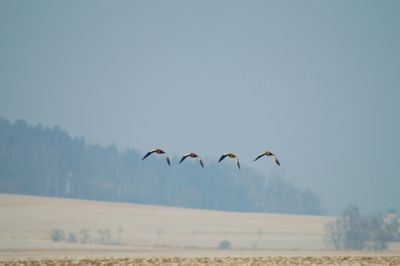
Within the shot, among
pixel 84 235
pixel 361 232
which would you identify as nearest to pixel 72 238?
pixel 84 235

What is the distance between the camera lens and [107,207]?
108m

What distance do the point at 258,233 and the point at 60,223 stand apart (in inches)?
899

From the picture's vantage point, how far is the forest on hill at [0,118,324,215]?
547 feet

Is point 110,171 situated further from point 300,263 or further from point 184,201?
point 300,263

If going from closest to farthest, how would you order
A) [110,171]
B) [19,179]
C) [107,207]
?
[107,207]
[19,179]
[110,171]

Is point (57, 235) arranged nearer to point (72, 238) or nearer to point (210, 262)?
point (72, 238)

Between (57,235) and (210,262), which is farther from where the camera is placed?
(57,235)

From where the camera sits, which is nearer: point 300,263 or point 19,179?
point 300,263

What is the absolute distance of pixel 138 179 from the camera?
180000 mm

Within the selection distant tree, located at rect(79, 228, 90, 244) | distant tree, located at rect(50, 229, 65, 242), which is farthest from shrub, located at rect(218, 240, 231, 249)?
distant tree, located at rect(50, 229, 65, 242)

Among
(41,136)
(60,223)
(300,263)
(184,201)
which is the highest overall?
(41,136)

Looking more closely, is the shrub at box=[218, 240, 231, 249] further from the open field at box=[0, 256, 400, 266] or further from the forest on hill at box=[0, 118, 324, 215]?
the forest on hill at box=[0, 118, 324, 215]

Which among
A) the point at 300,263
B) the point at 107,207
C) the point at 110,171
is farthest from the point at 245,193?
the point at 300,263

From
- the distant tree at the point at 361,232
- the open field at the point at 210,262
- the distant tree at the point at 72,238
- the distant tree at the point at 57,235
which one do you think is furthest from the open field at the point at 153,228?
the open field at the point at 210,262
